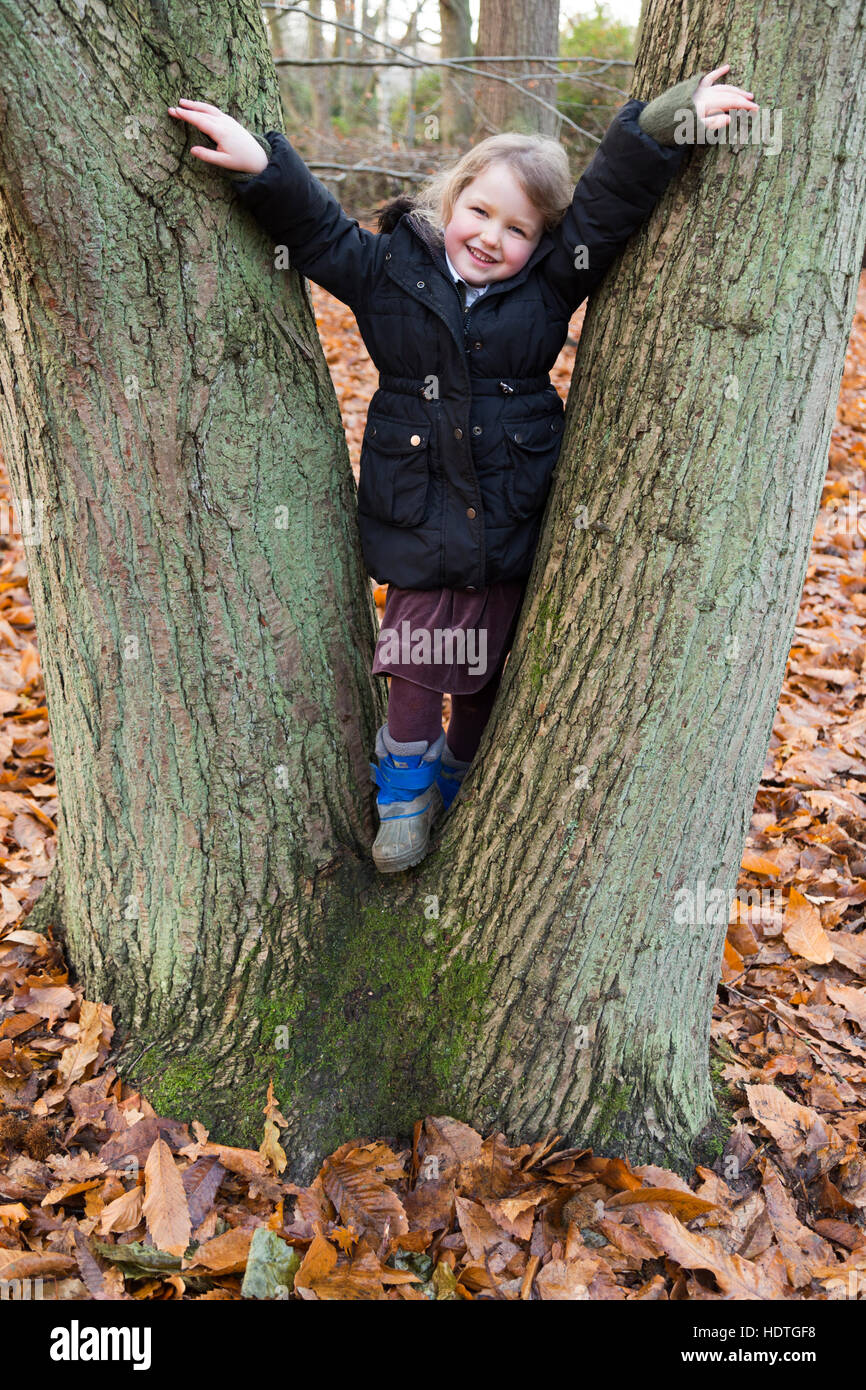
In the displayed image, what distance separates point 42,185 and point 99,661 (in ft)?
3.12

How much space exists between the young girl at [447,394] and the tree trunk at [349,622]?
0.10 metres

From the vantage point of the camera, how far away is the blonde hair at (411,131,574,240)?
220 centimetres

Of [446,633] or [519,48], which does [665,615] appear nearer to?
[446,633]

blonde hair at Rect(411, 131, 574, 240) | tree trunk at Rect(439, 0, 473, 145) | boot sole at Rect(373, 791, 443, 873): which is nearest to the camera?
blonde hair at Rect(411, 131, 574, 240)

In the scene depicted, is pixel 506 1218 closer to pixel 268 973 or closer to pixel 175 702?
pixel 268 973

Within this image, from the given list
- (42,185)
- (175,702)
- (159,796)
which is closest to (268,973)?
(159,796)

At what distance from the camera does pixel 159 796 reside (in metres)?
2.24

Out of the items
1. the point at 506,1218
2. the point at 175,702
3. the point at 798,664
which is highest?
the point at 175,702

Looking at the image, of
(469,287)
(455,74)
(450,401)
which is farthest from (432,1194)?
(455,74)

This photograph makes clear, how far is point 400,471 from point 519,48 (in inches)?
291

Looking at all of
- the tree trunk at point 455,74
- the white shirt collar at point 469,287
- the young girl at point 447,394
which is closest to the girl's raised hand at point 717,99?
the young girl at point 447,394

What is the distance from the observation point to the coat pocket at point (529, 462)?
2254 mm

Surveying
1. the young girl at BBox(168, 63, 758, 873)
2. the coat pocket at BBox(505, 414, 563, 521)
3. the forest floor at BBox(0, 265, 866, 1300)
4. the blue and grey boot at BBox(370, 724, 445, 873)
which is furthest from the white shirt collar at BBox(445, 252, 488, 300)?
the forest floor at BBox(0, 265, 866, 1300)

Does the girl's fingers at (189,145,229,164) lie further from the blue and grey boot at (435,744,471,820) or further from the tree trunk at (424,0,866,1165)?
the blue and grey boot at (435,744,471,820)
